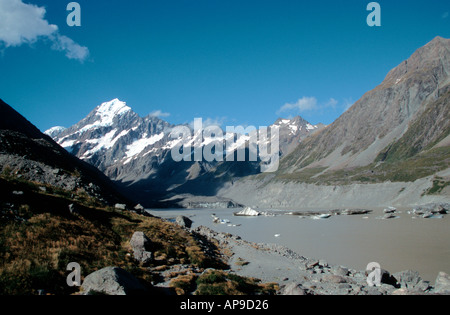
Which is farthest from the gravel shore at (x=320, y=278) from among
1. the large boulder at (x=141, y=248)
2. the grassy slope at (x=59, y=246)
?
the large boulder at (x=141, y=248)

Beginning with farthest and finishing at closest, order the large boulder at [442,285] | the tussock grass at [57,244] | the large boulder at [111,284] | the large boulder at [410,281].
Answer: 1. the large boulder at [410,281]
2. the large boulder at [442,285]
3. the tussock grass at [57,244]
4. the large boulder at [111,284]

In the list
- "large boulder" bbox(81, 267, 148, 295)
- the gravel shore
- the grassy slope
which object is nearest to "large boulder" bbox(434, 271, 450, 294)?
the gravel shore

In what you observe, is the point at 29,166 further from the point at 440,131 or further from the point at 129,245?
the point at 440,131

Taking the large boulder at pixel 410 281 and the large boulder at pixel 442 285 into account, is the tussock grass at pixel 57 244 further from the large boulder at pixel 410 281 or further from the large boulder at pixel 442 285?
the large boulder at pixel 442 285

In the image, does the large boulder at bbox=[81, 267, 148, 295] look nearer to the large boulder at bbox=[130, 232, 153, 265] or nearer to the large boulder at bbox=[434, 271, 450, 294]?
the large boulder at bbox=[130, 232, 153, 265]
